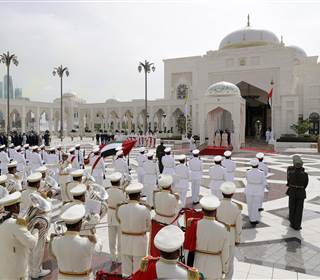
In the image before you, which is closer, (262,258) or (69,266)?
(69,266)

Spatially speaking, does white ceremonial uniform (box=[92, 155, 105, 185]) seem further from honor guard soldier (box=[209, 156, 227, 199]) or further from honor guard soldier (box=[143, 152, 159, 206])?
honor guard soldier (box=[209, 156, 227, 199])

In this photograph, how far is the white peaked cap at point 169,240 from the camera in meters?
2.45

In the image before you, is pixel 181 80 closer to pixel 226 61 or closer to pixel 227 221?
pixel 226 61

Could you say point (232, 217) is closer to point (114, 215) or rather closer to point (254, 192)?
point (114, 215)

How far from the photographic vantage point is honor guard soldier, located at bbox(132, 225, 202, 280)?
244cm

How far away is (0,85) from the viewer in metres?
165

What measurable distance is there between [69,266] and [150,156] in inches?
259

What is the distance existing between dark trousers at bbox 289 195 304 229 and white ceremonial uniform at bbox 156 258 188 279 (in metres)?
5.45

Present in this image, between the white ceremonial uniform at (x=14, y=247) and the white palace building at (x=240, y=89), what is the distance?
809 inches

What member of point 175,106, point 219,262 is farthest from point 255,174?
point 175,106

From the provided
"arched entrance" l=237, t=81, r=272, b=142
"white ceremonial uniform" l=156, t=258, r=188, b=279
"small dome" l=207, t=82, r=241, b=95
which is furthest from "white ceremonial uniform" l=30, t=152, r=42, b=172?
"arched entrance" l=237, t=81, r=272, b=142

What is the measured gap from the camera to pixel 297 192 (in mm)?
7207

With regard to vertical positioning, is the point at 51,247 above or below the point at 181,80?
below

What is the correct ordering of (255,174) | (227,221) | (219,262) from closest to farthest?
1. (219,262)
2. (227,221)
3. (255,174)
